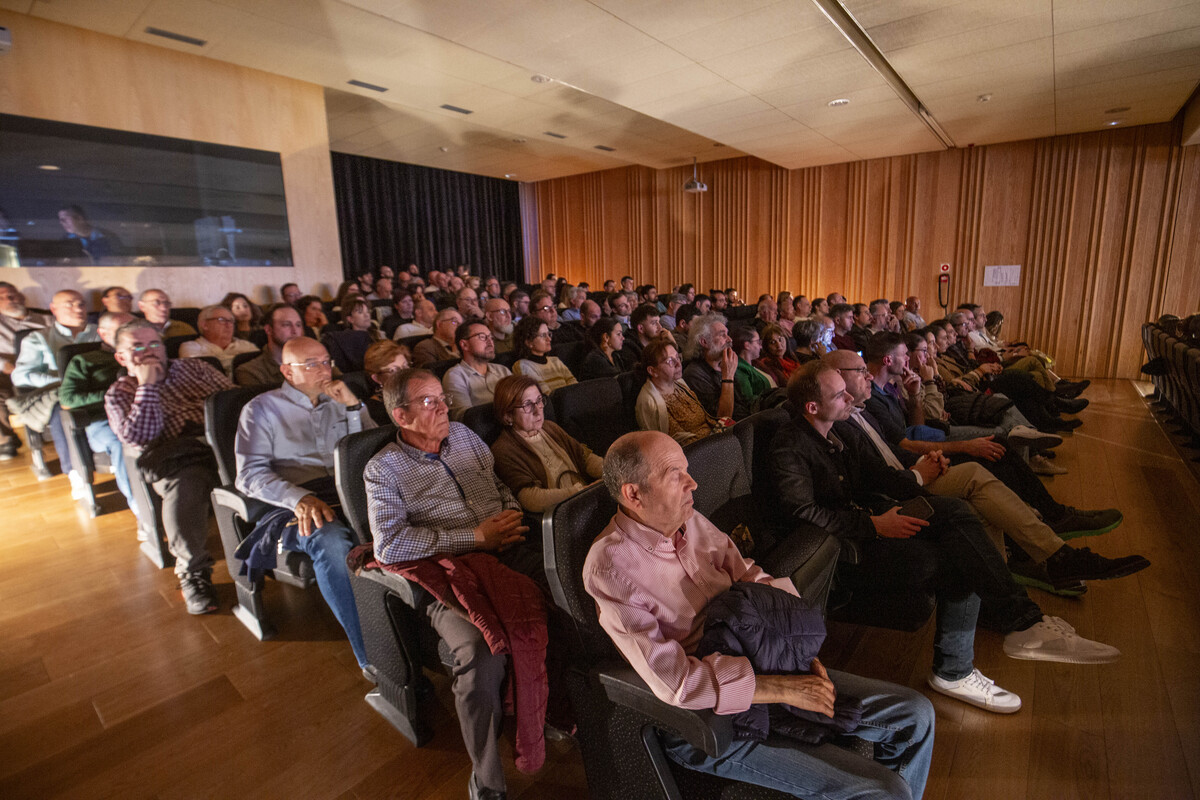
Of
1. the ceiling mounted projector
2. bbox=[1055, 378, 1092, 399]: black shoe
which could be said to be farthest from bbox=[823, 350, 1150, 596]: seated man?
the ceiling mounted projector

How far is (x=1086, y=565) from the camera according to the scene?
7.43 ft

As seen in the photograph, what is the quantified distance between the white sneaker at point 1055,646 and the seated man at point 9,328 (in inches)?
247

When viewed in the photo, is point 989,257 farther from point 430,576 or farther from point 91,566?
point 91,566

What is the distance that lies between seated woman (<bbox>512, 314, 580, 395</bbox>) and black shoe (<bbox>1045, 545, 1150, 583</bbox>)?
98.1 inches

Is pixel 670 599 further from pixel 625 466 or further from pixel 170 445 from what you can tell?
pixel 170 445

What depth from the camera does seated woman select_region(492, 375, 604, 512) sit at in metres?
2.30

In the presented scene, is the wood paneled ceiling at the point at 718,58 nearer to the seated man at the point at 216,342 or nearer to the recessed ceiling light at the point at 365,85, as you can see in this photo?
the recessed ceiling light at the point at 365,85

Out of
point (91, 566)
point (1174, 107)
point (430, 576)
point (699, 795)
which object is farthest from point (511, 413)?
point (1174, 107)

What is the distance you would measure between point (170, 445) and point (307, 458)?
81 cm

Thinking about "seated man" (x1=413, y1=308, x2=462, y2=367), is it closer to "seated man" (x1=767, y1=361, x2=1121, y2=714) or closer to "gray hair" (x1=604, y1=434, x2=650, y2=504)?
"seated man" (x1=767, y1=361, x2=1121, y2=714)

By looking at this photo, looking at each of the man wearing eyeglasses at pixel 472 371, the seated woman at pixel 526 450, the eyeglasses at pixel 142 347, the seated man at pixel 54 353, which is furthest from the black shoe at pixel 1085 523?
the seated man at pixel 54 353

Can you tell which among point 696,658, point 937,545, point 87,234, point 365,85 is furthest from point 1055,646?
point 87,234

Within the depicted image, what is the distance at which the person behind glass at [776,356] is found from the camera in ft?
14.6

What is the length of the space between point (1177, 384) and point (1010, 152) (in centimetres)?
518
